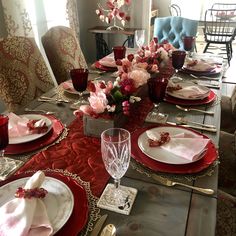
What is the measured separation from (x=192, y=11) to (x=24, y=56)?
605 centimetres

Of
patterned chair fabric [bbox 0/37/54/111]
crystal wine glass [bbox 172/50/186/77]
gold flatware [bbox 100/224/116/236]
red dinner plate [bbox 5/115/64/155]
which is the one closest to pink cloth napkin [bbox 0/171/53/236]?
gold flatware [bbox 100/224/116/236]

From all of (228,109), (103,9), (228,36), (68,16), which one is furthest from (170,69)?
(228,36)

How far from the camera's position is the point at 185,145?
84 centimetres

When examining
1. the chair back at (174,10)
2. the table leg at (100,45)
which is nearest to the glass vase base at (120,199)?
the table leg at (100,45)

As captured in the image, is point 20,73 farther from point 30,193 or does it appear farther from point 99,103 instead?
point 30,193

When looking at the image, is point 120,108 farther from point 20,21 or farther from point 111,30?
point 111,30

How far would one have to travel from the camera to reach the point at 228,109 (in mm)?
1756

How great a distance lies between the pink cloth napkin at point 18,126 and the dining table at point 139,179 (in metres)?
0.08

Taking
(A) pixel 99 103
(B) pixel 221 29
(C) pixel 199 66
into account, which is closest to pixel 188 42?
(C) pixel 199 66

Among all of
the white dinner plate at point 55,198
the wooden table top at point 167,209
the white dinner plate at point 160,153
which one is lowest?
the wooden table top at point 167,209

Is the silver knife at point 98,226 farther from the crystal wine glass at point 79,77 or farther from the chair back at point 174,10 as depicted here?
the chair back at point 174,10

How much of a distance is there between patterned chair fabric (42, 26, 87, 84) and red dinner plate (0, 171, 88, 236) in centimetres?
128

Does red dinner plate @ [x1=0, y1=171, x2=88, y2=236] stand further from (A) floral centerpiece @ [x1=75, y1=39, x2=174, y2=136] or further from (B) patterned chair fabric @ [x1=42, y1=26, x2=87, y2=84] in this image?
(B) patterned chair fabric @ [x1=42, y1=26, x2=87, y2=84]

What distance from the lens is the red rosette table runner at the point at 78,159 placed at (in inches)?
29.9
